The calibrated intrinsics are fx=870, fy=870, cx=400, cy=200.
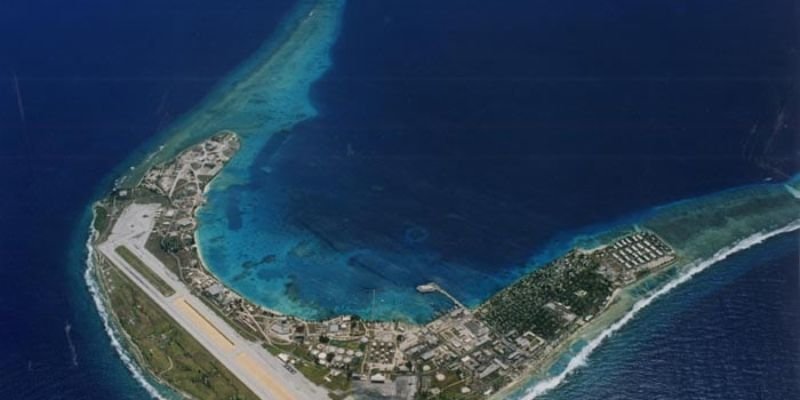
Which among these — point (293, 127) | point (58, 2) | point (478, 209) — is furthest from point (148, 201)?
point (58, 2)

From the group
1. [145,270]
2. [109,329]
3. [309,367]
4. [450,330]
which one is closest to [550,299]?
[450,330]

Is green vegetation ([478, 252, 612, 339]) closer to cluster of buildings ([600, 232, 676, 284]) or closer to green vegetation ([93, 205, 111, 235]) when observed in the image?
cluster of buildings ([600, 232, 676, 284])

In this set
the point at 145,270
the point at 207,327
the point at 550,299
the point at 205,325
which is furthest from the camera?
the point at 145,270

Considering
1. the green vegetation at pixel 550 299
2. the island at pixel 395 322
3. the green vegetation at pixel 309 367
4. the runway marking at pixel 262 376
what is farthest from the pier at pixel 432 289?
the runway marking at pixel 262 376

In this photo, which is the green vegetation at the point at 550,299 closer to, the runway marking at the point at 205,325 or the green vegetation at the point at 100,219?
the runway marking at the point at 205,325

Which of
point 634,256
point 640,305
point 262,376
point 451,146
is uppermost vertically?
point 451,146

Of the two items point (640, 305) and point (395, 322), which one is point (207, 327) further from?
point (640, 305)
